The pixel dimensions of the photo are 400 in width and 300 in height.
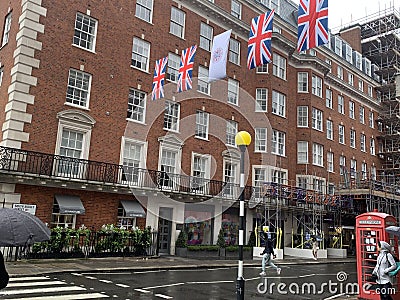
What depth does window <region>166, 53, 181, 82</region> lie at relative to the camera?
2485 centimetres

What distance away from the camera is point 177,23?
25844 millimetres

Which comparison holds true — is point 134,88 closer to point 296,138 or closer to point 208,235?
point 208,235

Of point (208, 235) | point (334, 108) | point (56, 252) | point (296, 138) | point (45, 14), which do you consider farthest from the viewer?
point (334, 108)

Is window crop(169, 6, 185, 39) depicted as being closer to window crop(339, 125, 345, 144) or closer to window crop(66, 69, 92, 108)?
window crop(66, 69, 92, 108)

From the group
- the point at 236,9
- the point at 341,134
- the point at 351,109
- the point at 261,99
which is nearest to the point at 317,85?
the point at 341,134

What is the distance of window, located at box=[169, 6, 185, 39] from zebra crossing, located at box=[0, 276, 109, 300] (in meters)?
18.6

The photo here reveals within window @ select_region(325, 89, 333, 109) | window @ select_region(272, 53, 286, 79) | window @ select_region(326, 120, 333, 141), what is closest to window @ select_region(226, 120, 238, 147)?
window @ select_region(272, 53, 286, 79)

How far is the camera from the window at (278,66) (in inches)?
→ 1256

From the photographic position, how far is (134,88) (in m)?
22.7

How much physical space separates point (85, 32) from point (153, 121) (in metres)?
6.35

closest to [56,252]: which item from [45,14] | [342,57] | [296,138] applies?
[45,14]

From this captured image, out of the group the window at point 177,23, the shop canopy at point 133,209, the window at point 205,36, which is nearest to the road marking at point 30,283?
the shop canopy at point 133,209

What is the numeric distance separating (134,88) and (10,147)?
26.5 ft

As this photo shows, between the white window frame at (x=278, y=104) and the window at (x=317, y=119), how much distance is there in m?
3.51
